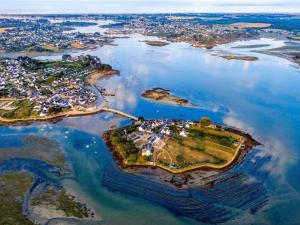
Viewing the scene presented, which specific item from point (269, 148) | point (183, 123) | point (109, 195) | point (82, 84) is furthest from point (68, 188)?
point (82, 84)

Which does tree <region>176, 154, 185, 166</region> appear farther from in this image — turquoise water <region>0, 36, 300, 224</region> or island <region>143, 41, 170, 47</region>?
island <region>143, 41, 170, 47</region>

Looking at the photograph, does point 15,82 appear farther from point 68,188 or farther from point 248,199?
point 248,199

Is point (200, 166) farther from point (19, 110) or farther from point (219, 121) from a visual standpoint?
point (19, 110)

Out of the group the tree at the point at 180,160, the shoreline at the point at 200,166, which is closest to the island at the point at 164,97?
the shoreline at the point at 200,166

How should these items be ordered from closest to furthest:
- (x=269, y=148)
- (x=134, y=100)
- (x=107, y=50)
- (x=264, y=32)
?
1. (x=269, y=148)
2. (x=134, y=100)
3. (x=107, y=50)
4. (x=264, y=32)

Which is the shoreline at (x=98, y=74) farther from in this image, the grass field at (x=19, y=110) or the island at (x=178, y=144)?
the island at (x=178, y=144)

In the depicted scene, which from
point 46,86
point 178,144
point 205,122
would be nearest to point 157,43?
point 46,86
